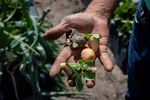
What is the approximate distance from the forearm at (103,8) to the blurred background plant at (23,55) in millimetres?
632

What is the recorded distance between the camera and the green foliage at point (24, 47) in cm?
227

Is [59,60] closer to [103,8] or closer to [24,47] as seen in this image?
[103,8]

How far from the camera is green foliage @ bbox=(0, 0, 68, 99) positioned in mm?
2273

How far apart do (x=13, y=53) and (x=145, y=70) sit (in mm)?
872

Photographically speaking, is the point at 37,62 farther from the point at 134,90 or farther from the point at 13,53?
the point at 134,90

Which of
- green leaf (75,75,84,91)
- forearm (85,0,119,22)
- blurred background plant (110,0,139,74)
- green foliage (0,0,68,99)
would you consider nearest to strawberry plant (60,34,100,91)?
green leaf (75,75,84,91)

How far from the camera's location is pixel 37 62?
7.92 feet

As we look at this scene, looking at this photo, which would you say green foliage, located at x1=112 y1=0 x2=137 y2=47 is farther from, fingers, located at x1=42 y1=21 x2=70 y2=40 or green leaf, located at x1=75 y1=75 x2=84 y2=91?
green leaf, located at x1=75 y1=75 x2=84 y2=91

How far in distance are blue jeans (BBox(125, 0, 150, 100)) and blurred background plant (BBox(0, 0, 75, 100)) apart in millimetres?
640

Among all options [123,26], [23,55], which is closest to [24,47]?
[23,55]

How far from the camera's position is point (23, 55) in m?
2.34

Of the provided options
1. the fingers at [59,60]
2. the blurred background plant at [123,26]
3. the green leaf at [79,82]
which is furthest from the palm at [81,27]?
the blurred background plant at [123,26]

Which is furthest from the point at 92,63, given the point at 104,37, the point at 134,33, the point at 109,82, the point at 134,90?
the point at 109,82

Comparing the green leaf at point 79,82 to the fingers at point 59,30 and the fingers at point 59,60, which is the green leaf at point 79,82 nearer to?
the fingers at point 59,60
